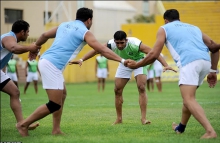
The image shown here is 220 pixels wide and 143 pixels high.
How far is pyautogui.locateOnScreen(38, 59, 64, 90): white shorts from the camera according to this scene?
9828mm

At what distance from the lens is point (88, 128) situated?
11547 mm

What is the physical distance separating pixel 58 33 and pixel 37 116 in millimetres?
1564

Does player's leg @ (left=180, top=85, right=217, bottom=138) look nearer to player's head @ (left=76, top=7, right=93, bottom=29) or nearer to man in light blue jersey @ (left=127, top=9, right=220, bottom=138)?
man in light blue jersey @ (left=127, top=9, right=220, bottom=138)

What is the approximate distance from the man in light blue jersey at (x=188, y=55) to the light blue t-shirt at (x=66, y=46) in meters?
1.29

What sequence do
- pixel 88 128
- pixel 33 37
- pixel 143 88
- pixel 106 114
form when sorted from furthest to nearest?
pixel 33 37, pixel 106 114, pixel 143 88, pixel 88 128

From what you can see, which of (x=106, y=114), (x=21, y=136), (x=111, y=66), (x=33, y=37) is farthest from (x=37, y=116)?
(x=33, y=37)

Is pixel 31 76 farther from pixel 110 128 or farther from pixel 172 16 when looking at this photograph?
pixel 172 16

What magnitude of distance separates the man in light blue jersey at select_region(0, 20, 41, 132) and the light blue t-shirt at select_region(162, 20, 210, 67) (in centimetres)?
244

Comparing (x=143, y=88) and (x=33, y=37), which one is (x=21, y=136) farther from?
(x=33, y=37)

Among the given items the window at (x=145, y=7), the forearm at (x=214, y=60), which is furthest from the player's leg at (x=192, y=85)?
the window at (x=145, y=7)

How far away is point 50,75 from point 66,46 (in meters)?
0.60

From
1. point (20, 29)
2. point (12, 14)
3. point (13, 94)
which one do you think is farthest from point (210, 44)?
point (12, 14)

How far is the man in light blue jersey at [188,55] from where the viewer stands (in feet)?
31.1

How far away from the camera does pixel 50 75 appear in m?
9.85
